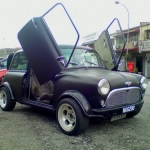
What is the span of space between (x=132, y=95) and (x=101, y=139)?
3.69ft

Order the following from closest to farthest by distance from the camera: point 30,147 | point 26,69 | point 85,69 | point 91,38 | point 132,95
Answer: point 30,147
point 132,95
point 85,69
point 26,69
point 91,38

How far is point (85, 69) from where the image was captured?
4715mm

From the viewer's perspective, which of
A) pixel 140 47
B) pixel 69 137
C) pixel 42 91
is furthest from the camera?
pixel 140 47

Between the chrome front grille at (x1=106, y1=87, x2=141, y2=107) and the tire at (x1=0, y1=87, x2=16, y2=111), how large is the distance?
3093 millimetres

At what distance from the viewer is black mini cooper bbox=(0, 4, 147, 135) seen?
3898mm

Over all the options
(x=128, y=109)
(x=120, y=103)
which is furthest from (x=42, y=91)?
(x=128, y=109)

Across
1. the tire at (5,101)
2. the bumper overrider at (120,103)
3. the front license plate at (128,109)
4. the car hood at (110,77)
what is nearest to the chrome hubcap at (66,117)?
the bumper overrider at (120,103)

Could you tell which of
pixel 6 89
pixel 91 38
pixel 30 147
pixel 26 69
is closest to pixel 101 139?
pixel 30 147

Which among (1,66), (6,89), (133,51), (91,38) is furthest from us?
(133,51)

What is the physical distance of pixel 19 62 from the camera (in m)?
6.05

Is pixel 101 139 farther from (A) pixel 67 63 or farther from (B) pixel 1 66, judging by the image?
(B) pixel 1 66

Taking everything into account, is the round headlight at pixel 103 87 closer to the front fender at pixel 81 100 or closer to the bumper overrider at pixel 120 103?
the bumper overrider at pixel 120 103

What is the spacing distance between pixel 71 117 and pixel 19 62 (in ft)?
8.64

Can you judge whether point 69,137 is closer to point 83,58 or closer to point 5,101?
point 83,58
